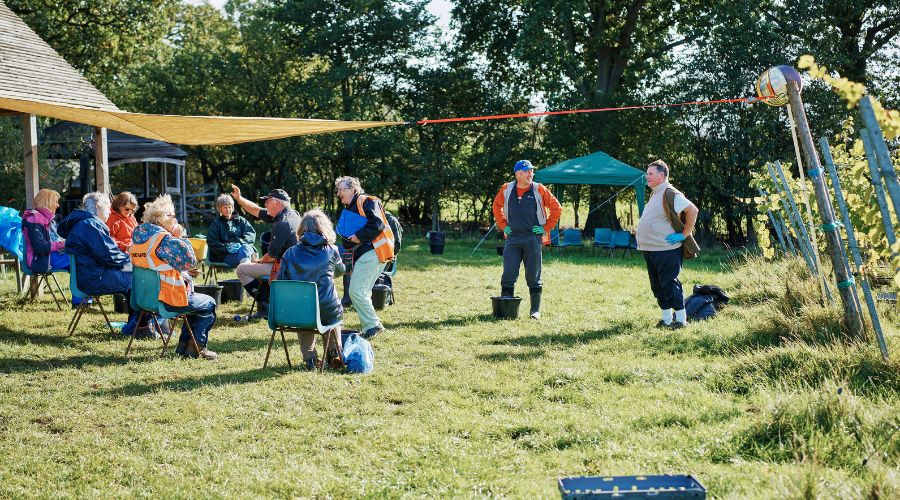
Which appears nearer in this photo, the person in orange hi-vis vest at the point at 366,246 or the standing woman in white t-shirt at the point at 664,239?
the person in orange hi-vis vest at the point at 366,246

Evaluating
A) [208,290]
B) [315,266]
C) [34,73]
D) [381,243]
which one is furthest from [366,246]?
[34,73]

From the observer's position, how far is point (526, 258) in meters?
8.95

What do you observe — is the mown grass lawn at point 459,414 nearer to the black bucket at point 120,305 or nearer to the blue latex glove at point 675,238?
the blue latex glove at point 675,238

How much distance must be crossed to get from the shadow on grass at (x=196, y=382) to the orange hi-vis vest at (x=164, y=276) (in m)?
0.86

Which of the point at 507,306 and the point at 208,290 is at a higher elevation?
the point at 208,290

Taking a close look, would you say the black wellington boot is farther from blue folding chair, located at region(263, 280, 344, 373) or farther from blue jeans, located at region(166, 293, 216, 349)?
blue jeans, located at region(166, 293, 216, 349)

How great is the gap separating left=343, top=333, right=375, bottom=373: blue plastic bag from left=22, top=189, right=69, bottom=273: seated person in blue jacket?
422cm

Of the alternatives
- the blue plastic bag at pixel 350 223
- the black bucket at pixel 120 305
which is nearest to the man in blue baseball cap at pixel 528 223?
the blue plastic bag at pixel 350 223

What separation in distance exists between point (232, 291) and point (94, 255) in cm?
262

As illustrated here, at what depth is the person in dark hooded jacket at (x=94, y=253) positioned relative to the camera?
7500mm

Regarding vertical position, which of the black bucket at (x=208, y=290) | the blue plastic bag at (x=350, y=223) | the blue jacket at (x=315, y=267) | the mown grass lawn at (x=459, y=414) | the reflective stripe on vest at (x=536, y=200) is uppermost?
the reflective stripe on vest at (x=536, y=200)

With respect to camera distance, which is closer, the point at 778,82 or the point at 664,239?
the point at 778,82

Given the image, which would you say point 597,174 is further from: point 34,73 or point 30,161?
point 30,161

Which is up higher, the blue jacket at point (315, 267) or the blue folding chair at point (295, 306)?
the blue jacket at point (315, 267)
